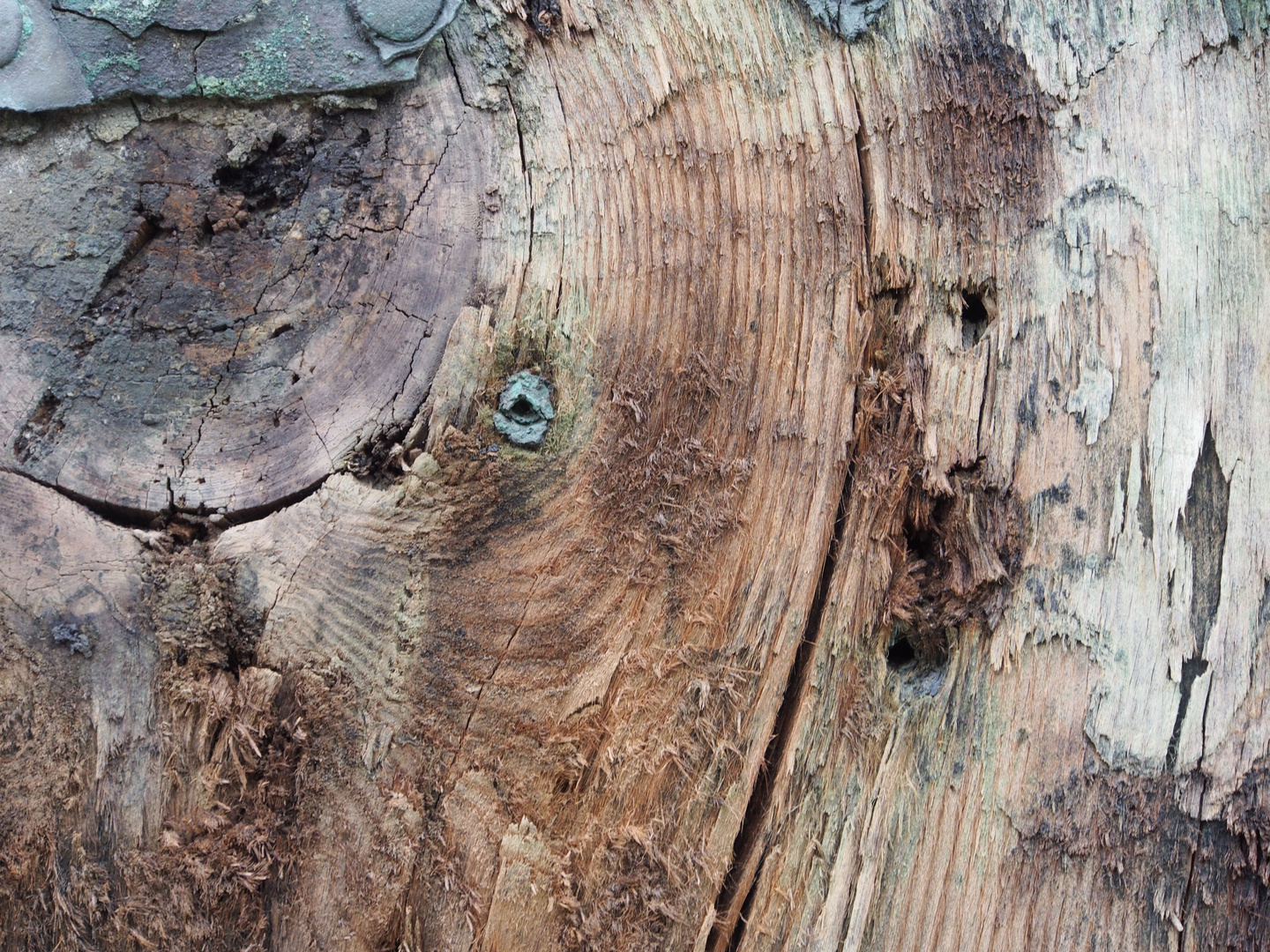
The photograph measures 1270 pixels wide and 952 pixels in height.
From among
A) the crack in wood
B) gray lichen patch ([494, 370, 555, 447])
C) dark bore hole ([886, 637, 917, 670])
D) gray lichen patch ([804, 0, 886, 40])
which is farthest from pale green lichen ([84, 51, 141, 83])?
dark bore hole ([886, 637, 917, 670])

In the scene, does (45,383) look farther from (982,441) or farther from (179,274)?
(982,441)

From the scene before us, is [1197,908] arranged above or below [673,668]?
below

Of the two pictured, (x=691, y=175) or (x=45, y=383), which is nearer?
(x=45, y=383)

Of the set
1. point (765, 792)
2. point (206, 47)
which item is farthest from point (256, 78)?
point (765, 792)

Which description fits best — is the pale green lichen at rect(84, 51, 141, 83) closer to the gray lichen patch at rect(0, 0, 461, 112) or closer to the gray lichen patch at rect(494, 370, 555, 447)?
the gray lichen patch at rect(0, 0, 461, 112)

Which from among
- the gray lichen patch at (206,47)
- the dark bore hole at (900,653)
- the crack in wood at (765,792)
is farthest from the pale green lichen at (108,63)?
the dark bore hole at (900,653)

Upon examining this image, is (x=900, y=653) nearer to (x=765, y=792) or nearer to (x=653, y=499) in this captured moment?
(x=765, y=792)

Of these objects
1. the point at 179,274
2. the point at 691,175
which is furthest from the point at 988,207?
the point at 179,274
